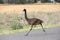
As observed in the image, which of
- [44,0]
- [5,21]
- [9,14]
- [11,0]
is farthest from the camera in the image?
[44,0]

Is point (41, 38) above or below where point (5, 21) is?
above

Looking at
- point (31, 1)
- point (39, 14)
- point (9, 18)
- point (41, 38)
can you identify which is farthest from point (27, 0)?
point (41, 38)

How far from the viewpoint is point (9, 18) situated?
28.5 m

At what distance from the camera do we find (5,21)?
89.6 feet

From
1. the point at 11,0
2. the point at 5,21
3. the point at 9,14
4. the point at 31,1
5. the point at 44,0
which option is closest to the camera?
the point at 5,21

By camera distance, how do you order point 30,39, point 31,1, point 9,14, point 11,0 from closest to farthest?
point 30,39 < point 9,14 < point 11,0 < point 31,1

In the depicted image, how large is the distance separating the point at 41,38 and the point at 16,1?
36477 millimetres

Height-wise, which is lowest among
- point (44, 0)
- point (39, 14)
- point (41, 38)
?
point (44, 0)

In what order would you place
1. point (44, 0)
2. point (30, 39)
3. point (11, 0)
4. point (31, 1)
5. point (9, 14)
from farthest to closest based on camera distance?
point (44, 0)
point (31, 1)
point (11, 0)
point (9, 14)
point (30, 39)

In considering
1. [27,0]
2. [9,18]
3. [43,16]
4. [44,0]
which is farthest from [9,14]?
[44,0]

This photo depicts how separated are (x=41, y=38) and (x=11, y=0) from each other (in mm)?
35626

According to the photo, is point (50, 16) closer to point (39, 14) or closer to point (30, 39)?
point (39, 14)

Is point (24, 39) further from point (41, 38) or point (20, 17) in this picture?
point (20, 17)

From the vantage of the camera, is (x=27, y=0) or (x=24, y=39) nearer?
(x=24, y=39)
